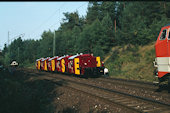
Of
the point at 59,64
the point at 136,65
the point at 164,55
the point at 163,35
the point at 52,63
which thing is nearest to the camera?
the point at 164,55

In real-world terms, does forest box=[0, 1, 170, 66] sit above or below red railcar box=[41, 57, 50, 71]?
above

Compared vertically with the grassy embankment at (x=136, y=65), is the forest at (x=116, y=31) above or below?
above

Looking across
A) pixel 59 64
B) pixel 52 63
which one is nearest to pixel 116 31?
pixel 52 63

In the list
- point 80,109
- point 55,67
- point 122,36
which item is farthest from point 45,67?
point 80,109

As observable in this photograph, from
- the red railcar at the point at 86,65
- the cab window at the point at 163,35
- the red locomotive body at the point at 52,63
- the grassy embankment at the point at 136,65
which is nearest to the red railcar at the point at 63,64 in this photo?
the red locomotive body at the point at 52,63

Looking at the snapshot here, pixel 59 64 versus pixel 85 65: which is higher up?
pixel 59 64

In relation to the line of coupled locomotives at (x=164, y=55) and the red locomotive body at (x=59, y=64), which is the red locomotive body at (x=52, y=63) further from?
the line of coupled locomotives at (x=164, y=55)

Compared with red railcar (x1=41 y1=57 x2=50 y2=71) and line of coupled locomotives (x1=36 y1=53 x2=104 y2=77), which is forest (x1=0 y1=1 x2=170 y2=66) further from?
line of coupled locomotives (x1=36 y1=53 x2=104 y2=77)

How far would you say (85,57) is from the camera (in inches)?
819

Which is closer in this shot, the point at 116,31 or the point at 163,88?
the point at 163,88

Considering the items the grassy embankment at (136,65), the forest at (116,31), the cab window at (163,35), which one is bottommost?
the grassy embankment at (136,65)

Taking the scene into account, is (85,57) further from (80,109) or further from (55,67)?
(80,109)

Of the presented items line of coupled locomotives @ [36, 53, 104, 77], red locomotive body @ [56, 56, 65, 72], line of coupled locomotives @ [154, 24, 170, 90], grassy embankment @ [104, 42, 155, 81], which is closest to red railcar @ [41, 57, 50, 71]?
red locomotive body @ [56, 56, 65, 72]

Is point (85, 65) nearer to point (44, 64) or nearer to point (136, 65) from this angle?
point (136, 65)
